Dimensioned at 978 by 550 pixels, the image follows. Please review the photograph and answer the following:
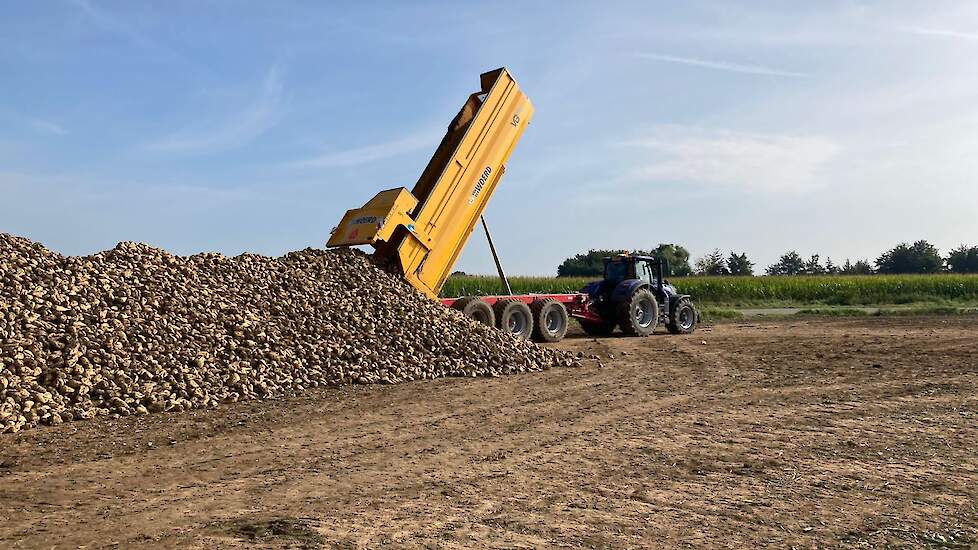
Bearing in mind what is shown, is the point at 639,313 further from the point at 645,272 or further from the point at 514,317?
the point at 514,317

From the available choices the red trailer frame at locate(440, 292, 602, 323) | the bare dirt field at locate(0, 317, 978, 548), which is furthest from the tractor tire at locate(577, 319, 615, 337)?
the bare dirt field at locate(0, 317, 978, 548)

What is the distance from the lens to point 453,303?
1423 cm

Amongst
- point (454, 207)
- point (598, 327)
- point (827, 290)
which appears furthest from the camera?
point (827, 290)

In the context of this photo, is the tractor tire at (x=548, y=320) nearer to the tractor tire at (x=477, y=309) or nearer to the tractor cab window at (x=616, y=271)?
the tractor tire at (x=477, y=309)

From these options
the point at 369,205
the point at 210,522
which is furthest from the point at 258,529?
the point at 369,205

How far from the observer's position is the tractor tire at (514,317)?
572 inches

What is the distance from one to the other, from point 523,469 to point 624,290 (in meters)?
11.2

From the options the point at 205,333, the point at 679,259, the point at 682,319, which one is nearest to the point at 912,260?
the point at 679,259

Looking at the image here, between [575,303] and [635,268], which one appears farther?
[635,268]

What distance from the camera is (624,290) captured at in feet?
55.6

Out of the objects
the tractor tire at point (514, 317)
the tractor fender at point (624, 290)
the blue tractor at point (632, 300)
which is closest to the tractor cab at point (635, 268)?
the blue tractor at point (632, 300)

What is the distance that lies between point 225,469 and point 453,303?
8250 mm

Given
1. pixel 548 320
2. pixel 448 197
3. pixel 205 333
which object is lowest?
pixel 548 320

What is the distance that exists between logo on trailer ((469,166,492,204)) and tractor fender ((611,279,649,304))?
443cm
